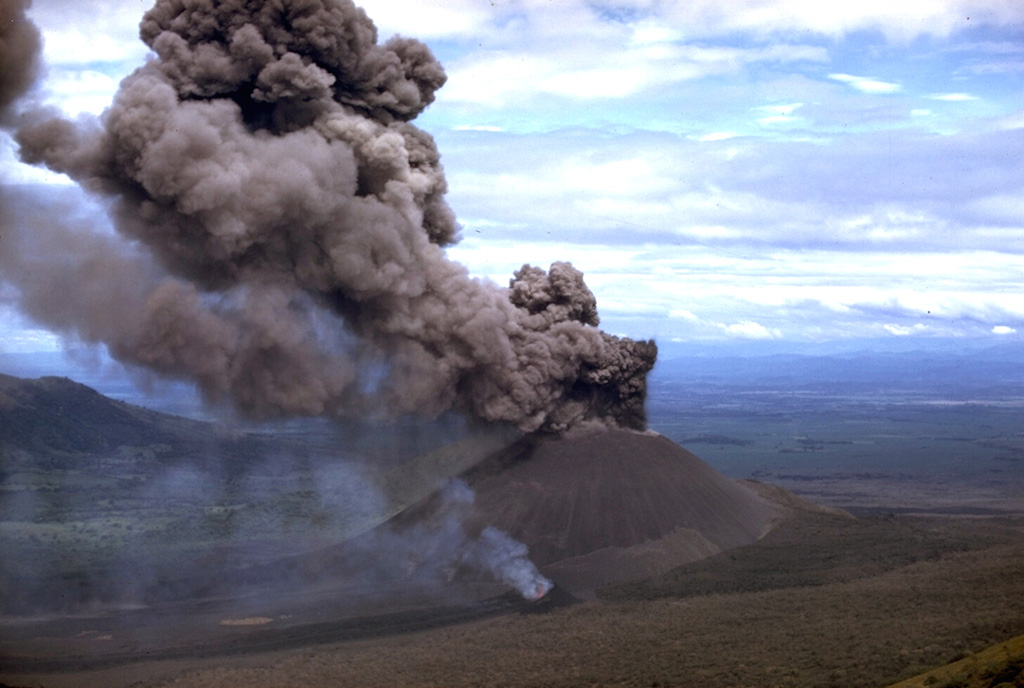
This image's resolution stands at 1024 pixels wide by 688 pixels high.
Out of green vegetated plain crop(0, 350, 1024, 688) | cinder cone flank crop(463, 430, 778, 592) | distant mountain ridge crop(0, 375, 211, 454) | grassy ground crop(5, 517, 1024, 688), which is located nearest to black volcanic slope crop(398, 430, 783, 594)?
cinder cone flank crop(463, 430, 778, 592)

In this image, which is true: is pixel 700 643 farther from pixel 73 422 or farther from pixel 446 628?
pixel 73 422

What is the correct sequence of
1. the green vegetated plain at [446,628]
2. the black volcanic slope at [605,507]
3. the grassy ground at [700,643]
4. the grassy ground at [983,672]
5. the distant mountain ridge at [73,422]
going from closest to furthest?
the grassy ground at [983,672], the grassy ground at [700,643], the green vegetated plain at [446,628], the black volcanic slope at [605,507], the distant mountain ridge at [73,422]

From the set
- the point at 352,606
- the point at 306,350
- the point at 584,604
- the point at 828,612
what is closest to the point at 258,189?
the point at 306,350

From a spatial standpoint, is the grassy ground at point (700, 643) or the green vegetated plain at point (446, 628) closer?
the grassy ground at point (700, 643)

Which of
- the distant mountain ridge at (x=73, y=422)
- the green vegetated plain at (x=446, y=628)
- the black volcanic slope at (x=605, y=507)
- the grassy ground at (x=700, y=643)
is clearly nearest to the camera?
the grassy ground at (x=700, y=643)

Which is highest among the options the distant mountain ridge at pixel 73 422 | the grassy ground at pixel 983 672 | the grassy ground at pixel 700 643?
the distant mountain ridge at pixel 73 422

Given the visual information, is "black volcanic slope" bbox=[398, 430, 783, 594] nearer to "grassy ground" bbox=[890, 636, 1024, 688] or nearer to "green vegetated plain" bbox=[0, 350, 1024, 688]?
"green vegetated plain" bbox=[0, 350, 1024, 688]

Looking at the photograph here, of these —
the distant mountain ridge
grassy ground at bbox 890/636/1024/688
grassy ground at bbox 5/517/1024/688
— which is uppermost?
the distant mountain ridge

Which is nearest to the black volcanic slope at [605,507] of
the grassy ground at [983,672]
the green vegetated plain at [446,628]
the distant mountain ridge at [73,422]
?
the green vegetated plain at [446,628]

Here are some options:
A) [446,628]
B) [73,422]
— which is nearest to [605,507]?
[446,628]

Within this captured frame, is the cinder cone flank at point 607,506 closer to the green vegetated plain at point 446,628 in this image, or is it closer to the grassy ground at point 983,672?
the green vegetated plain at point 446,628

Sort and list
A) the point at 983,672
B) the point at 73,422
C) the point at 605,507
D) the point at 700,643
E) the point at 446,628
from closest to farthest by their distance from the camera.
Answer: the point at 983,672 → the point at 700,643 → the point at 446,628 → the point at 605,507 → the point at 73,422
